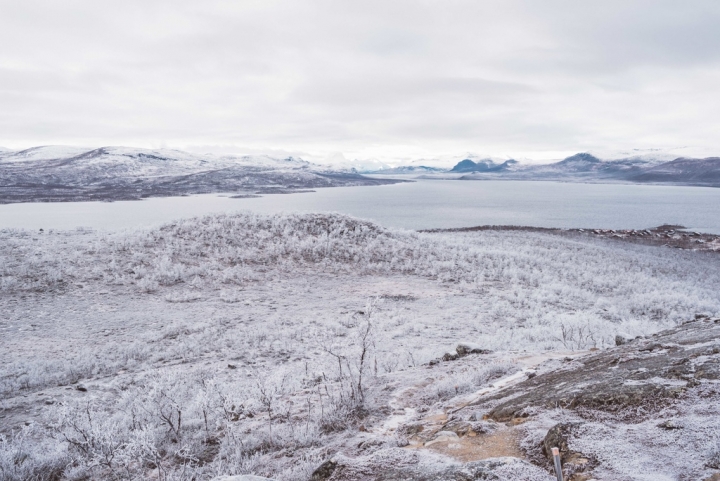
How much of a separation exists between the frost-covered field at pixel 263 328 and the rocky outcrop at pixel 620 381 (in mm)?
1333

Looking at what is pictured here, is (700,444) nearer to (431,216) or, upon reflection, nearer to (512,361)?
(512,361)

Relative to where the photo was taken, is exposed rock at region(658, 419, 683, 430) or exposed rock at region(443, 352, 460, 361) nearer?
exposed rock at region(658, 419, 683, 430)

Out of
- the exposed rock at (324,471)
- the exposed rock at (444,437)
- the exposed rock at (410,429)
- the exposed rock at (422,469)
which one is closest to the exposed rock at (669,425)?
the exposed rock at (422,469)

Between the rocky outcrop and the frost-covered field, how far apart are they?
133 centimetres

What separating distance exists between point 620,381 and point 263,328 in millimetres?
11102

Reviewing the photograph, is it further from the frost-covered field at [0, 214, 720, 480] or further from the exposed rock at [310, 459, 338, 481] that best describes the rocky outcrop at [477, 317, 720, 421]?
the exposed rock at [310, 459, 338, 481]

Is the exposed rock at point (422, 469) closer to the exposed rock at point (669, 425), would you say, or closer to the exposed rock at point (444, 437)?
the exposed rock at point (444, 437)

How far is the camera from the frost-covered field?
577 centimetres

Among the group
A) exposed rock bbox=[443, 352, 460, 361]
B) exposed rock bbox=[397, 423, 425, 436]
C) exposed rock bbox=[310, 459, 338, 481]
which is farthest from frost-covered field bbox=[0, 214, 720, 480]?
exposed rock bbox=[443, 352, 460, 361]

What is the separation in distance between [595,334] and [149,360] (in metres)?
13.4

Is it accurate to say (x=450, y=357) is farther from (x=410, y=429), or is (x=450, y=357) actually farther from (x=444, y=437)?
(x=444, y=437)

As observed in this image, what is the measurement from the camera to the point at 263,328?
13719mm

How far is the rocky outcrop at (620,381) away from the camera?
4.37m

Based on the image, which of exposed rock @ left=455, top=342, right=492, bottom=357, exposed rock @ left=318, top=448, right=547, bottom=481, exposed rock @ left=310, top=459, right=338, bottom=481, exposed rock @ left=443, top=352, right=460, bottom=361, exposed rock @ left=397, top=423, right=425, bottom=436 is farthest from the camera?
exposed rock @ left=455, top=342, right=492, bottom=357
